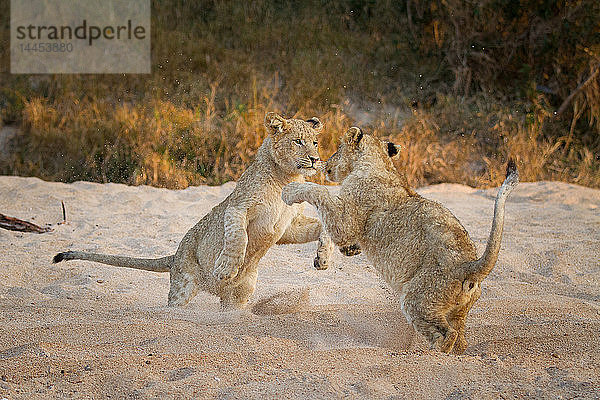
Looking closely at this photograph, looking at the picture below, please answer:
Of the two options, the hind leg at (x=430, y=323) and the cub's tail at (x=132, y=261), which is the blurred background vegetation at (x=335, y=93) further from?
the hind leg at (x=430, y=323)

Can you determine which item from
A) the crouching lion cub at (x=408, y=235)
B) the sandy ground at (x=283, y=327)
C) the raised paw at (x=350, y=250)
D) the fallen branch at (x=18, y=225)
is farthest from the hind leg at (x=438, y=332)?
the fallen branch at (x=18, y=225)

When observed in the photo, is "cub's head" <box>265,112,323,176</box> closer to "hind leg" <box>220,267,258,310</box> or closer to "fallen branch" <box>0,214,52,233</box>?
"hind leg" <box>220,267,258,310</box>

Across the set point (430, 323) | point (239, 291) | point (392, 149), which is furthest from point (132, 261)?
point (430, 323)

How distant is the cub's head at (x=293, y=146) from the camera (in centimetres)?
456

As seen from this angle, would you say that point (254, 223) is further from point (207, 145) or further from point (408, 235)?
point (207, 145)

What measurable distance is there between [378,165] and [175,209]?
154 inches

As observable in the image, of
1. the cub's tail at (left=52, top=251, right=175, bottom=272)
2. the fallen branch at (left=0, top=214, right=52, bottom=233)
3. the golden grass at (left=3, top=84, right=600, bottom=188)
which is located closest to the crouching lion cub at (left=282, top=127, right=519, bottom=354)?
the cub's tail at (left=52, top=251, right=175, bottom=272)

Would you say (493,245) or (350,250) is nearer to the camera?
(493,245)

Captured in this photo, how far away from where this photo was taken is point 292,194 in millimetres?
4191

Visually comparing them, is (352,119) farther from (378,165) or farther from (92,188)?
(378,165)

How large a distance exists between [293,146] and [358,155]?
1.65 feet

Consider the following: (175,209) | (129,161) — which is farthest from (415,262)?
(129,161)

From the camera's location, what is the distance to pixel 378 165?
14.1ft

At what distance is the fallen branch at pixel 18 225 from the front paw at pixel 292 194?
10.9ft
